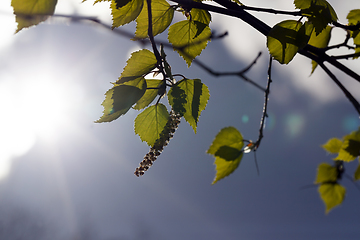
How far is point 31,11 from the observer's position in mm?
550

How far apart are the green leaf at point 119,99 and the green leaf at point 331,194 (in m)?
1.53

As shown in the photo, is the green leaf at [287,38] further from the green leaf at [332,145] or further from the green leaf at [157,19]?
the green leaf at [332,145]

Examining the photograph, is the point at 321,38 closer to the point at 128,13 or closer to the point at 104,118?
the point at 128,13

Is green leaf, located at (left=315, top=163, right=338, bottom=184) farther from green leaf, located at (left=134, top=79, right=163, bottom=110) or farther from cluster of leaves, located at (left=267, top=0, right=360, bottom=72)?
green leaf, located at (left=134, top=79, right=163, bottom=110)

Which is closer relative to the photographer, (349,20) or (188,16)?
(188,16)

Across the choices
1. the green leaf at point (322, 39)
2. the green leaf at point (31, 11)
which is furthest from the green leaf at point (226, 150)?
the green leaf at point (31, 11)

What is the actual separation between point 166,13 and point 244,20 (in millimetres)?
316

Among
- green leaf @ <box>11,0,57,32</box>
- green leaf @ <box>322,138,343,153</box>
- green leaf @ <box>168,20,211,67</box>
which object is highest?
green leaf @ <box>322,138,343,153</box>

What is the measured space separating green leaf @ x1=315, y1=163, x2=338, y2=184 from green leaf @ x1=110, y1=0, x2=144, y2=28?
1.63 meters

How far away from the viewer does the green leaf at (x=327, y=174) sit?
1668mm

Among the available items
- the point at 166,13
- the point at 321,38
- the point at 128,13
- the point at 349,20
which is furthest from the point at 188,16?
the point at 349,20

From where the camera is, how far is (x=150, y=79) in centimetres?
87

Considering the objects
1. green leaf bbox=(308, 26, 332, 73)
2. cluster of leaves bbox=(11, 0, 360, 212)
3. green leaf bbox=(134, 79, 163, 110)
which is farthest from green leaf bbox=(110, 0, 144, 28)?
green leaf bbox=(308, 26, 332, 73)

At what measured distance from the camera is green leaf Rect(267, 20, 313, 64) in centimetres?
76
